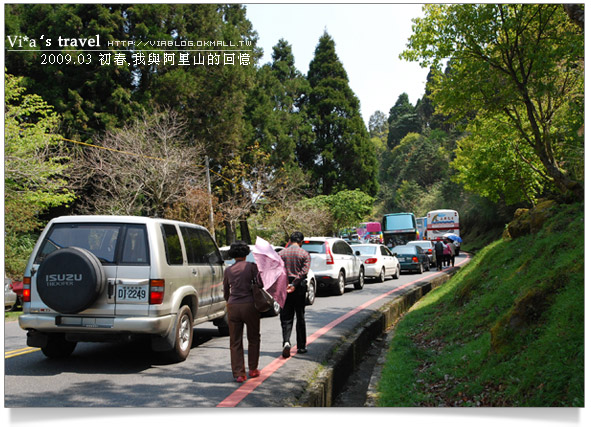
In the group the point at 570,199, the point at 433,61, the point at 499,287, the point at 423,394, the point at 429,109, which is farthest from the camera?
the point at 429,109

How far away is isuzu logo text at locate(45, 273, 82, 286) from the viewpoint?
6.08 metres

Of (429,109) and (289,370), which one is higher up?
(429,109)

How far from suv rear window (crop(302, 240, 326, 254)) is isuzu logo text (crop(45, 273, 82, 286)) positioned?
9503 mm

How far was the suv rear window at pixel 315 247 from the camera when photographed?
49.4 ft

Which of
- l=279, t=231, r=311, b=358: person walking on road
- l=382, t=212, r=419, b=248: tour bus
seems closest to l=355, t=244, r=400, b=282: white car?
l=279, t=231, r=311, b=358: person walking on road

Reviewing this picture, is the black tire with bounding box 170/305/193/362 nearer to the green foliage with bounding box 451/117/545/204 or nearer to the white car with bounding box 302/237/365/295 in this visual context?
the white car with bounding box 302/237/365/295

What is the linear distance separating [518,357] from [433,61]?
11.1m

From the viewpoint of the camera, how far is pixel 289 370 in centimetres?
660

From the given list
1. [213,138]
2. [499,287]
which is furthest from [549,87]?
[213,138]

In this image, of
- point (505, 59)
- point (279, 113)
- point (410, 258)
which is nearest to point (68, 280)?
point (505, 59)

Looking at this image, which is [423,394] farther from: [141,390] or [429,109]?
[429,109]

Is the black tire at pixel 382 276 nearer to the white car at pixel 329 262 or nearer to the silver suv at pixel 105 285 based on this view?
the white car at pixel 329 262

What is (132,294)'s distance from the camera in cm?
636

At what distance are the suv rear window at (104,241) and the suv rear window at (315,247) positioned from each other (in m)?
8.83
